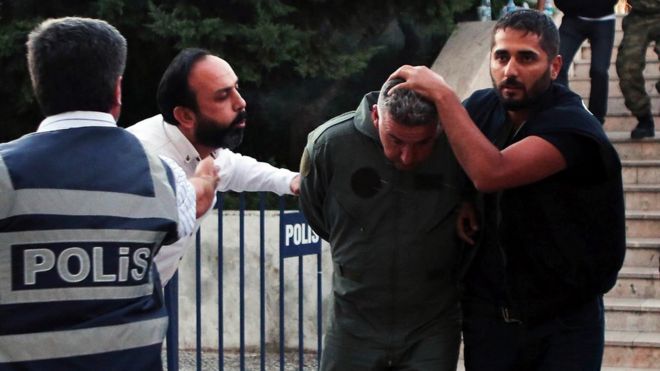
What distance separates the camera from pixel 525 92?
4.44 metres

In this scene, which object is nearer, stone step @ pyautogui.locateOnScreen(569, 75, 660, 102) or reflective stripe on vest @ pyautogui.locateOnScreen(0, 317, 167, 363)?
reflective stripe on vest @ pyautogui.locateOnScreen(0, 317, 167, 363)

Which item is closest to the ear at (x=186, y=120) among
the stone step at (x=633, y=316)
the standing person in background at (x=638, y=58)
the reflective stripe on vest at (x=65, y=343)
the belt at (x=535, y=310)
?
the belt at (x=535, y=310)

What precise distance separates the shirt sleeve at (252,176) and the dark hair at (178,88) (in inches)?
19.9

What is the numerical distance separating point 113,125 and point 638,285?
5.58m

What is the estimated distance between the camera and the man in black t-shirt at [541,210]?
172 inches

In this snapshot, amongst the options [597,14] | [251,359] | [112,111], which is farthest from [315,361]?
[112,111]

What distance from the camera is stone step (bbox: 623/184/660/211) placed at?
954 cm

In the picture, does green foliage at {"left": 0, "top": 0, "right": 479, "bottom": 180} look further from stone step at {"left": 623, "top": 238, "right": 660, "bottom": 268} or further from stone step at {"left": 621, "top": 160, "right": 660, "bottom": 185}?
stone step at {"left": 623, "top": 238, "right": 660, "bottom": 268}

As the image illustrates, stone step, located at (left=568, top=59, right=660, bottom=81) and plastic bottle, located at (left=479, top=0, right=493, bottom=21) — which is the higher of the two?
plastic bottle, located at (left=479, top=0, right=493, bottom=21)

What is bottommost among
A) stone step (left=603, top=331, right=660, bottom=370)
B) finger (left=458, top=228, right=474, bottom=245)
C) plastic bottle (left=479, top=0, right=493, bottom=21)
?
stone step (left=603, top=331, right=660, bottom=370)

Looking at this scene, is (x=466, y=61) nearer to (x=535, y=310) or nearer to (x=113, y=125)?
(x=535, y=310)

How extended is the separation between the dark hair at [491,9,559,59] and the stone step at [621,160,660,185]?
552 centimetres

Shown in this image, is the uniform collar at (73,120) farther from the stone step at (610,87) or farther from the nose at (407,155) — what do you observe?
the stone step at (610,87)

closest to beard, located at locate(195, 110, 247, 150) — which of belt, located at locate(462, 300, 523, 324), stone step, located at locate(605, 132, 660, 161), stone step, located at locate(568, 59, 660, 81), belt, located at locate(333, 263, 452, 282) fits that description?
belt, located at locate(333, 263, 452, 282)
